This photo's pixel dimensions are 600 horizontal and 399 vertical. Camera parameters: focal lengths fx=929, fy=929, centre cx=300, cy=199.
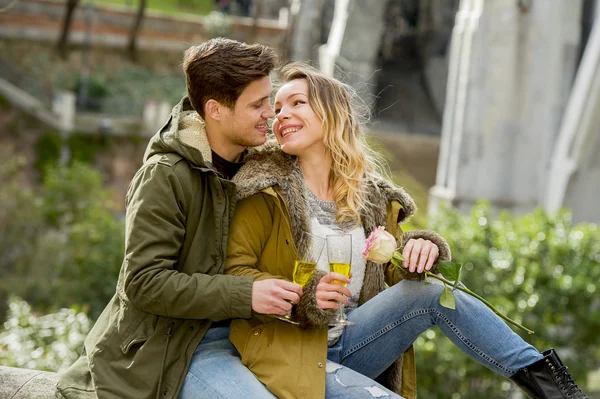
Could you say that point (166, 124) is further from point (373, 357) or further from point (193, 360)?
point (373, 357)

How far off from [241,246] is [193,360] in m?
0.46

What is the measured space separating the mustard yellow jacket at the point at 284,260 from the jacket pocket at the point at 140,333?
31cm

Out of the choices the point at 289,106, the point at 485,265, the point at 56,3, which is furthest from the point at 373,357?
the point at 56,3

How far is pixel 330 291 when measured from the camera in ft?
11.0

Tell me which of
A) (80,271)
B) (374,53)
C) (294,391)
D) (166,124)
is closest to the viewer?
(294,391)

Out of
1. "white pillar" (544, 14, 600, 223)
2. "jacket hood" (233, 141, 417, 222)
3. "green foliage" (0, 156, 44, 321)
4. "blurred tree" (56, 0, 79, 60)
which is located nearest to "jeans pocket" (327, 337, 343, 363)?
"jacket hood" (233, 141, 417, 222)

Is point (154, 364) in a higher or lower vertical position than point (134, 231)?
lower

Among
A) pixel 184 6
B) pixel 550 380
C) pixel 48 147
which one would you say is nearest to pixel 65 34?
pixel 48 147

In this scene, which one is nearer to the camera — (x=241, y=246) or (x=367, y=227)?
(x=241, y=246)

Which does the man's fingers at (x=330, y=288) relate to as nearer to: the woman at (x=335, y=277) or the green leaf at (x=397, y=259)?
the woman at (x=335, y=277)

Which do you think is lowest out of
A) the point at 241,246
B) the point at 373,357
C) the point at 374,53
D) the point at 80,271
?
the point at 80,271

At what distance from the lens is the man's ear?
12.0 feet

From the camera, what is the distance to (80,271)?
44.7 ft

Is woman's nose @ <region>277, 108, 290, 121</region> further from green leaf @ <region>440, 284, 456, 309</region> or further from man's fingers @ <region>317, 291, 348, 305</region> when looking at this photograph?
green leaf @ <region>440, 284, 456, 309</region>
